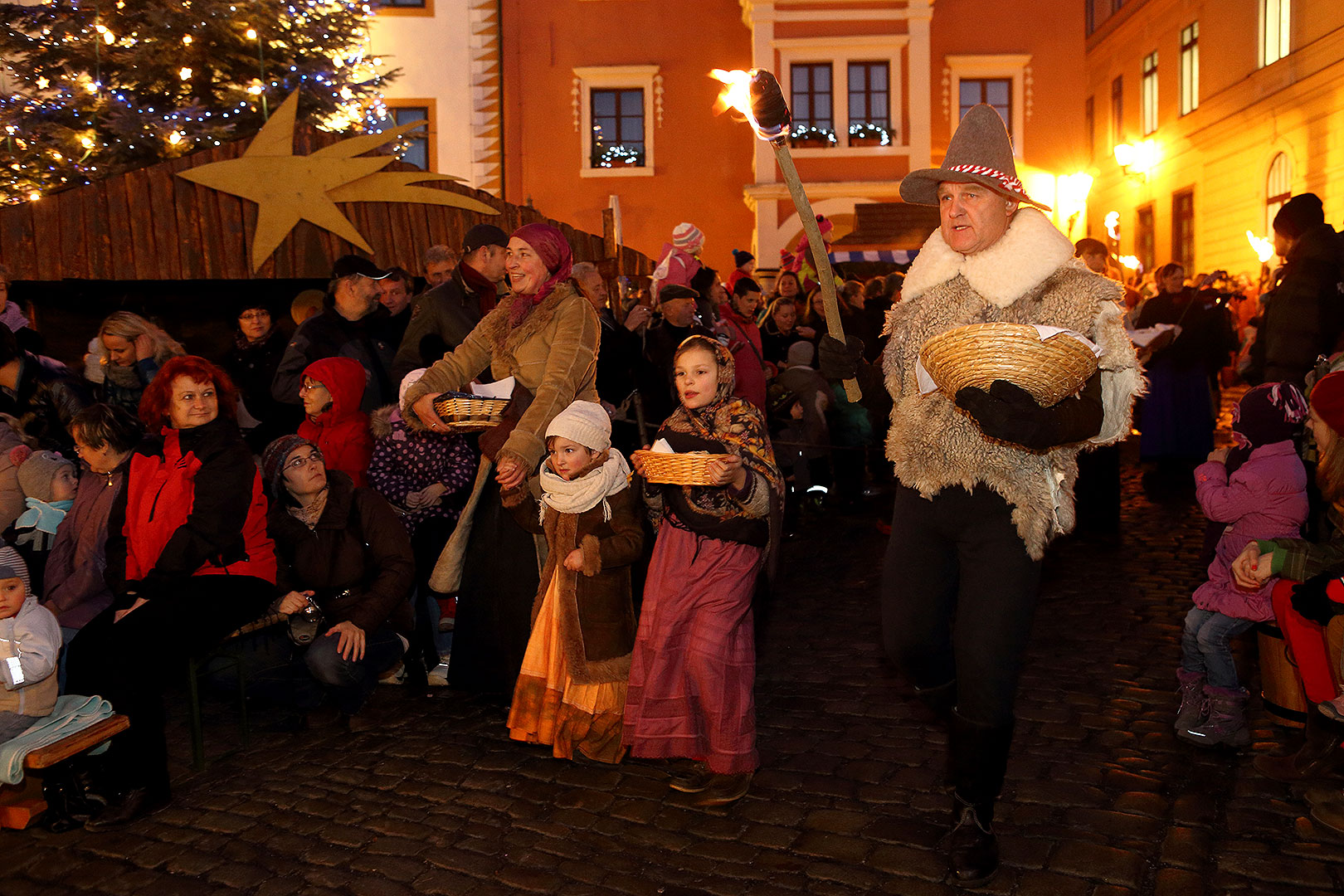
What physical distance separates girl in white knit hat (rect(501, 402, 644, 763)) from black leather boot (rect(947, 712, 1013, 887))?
1536 mm

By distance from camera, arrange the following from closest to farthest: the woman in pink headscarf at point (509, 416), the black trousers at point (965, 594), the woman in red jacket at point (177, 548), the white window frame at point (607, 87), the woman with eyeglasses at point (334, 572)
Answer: the black trousers at point (965, 594) < the woman in red jacket at point (177, 548) < the woman in pink headscarf at point (509, 416) < the woman with eyeglasses at point (334, 572) < the white window frame at point (607, 87)

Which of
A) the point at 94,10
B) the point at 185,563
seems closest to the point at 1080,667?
the point at 185,563

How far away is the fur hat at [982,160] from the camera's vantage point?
11.4ft

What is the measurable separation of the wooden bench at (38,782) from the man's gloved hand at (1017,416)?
337 centimetres

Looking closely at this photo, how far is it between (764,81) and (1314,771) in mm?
3287

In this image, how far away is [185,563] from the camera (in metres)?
4.82

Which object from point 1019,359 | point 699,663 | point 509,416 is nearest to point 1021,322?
point 1019,359

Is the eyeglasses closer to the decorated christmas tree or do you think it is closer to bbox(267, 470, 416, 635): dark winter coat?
bbox(267, 470, 416, 635): dark winter coat

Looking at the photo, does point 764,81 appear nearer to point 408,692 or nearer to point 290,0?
point 408,692

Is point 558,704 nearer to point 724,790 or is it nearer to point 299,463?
point 724,790

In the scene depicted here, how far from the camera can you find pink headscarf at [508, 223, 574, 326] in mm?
4906

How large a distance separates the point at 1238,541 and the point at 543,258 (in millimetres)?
3247

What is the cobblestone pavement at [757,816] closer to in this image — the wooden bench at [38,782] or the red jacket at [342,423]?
the wooden bench at [38,782]

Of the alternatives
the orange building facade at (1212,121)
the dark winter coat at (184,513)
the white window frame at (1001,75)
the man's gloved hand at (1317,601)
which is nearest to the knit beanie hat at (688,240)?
the dark winter coat at (184,513)
